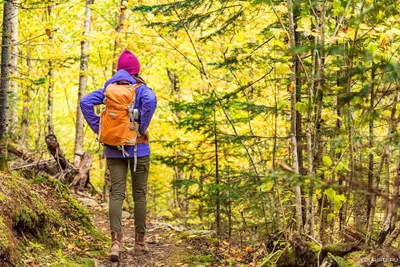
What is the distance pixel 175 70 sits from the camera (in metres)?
16.3

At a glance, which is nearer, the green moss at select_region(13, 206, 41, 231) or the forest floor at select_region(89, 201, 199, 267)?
the green moss at select_region(13, 206, 41, 231)

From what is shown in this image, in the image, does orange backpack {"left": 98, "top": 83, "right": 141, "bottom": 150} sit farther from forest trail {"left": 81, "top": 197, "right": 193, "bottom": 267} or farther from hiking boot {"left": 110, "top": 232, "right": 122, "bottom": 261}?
forest trail {"left": 81, "top": 197, "right": 193, "bottom": 267}

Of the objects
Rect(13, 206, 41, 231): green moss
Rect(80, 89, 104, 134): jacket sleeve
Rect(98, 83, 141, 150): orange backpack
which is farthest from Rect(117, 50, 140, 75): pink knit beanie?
Rect(13, 206, 41, 231): green moss

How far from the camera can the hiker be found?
4.79m

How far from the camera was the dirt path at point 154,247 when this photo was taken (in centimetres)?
515

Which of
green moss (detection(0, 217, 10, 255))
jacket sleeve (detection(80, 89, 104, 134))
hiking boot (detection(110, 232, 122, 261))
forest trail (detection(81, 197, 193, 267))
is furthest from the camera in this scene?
forest trail (detection(81, 197, 193, 267))

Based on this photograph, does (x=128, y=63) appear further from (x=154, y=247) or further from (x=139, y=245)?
(x=154, y=247)

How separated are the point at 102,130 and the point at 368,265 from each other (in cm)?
308

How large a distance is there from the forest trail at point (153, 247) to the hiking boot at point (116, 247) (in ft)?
0.25

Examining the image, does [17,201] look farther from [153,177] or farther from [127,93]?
[153,177]

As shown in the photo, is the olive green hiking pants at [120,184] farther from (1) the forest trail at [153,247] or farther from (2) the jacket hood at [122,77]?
(2) the jacket hood at [122,77]

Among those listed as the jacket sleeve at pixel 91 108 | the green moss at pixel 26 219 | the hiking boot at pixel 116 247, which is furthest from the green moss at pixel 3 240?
the jacket sleeve at pixel 91 108

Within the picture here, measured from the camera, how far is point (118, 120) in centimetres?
475

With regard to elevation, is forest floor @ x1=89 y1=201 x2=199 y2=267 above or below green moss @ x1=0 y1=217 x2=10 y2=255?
below
